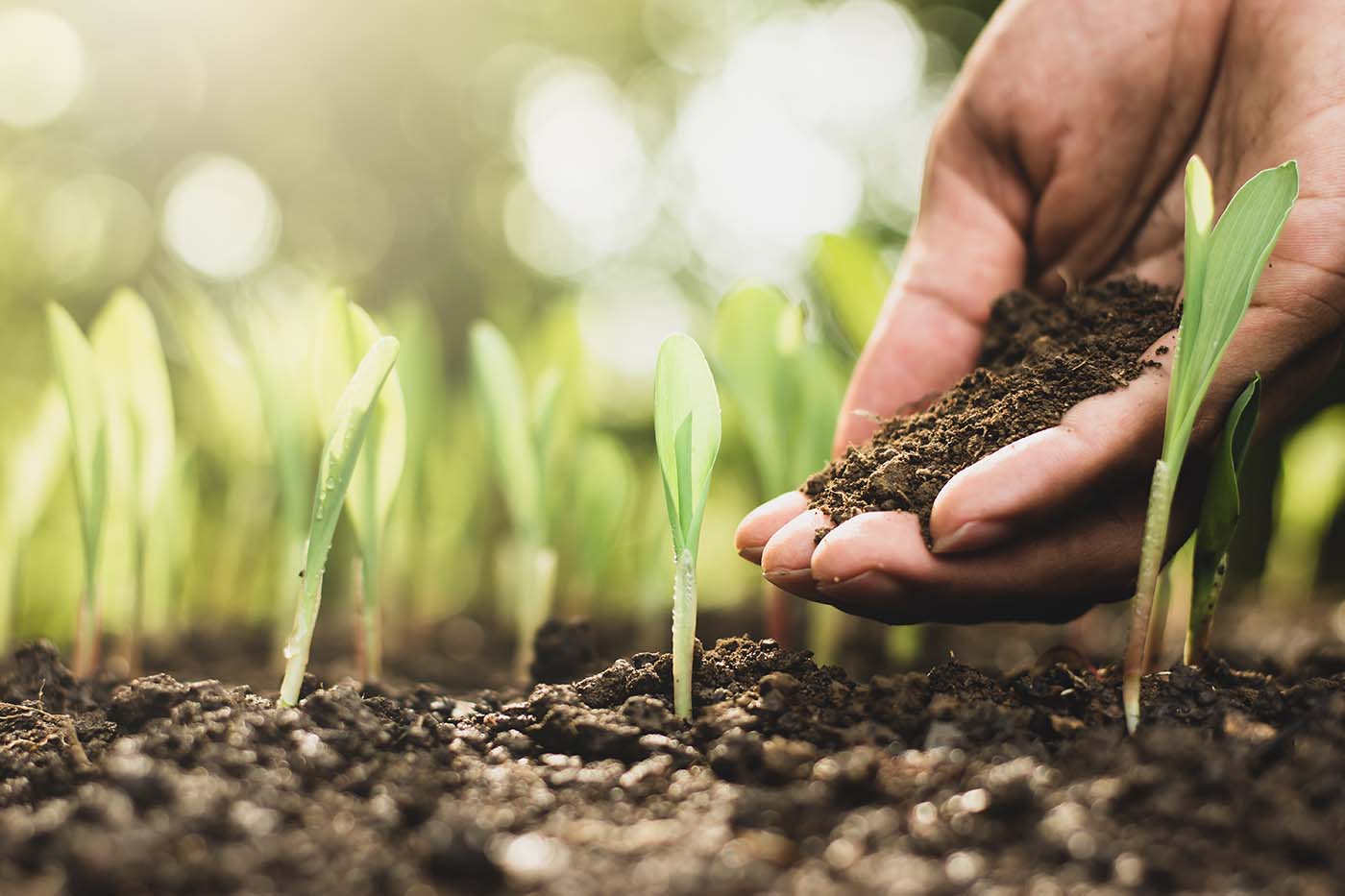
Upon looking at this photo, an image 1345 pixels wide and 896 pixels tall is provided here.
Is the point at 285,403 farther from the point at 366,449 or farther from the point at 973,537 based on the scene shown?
the point at 973,537

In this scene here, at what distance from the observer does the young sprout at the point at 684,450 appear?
0.95m

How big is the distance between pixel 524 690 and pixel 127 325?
29.7 inches

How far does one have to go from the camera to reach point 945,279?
4.93ft

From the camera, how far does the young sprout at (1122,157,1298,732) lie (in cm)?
86

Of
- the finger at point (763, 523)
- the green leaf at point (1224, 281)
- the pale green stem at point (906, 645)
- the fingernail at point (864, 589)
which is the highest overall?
the green leaf at point (1224, 281)

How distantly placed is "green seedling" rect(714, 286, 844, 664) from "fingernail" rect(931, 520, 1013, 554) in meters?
0.54

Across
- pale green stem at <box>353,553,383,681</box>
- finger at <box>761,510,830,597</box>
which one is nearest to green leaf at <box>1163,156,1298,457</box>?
finger at <box>761,510,830,597</box>

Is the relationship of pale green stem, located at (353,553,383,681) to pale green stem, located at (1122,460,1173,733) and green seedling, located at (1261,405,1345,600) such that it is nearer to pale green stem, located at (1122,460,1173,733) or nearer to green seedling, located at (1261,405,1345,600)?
pale green stem, located at (1122,460,1173,733)

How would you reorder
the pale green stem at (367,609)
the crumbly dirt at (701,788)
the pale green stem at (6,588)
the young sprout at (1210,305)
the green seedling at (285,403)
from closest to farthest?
the crumbly dirt at (701,788), the young sprout at (1210,305), the pale green stem at (367,609), the green seedling at (285,403), the pale green stem at (6,588)

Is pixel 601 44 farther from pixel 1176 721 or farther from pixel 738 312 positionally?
pixel 1176 721

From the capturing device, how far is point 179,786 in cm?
71

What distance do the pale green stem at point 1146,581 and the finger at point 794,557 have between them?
32cm

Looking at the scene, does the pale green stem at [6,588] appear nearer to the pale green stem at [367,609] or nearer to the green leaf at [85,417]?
the green leaf at [85,417]

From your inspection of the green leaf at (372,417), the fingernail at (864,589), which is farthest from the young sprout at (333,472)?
the fingernail at (864,589)
